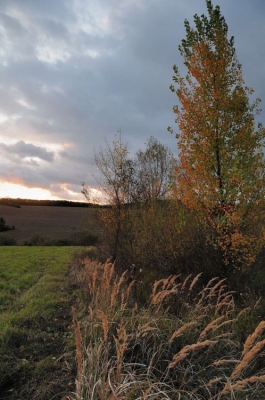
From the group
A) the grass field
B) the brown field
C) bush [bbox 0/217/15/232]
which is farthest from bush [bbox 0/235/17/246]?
the grass field

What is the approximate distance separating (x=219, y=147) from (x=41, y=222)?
40848 mm

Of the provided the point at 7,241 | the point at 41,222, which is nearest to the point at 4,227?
the point at 41,222

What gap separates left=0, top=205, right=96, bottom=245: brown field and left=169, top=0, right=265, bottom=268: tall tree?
980 inches

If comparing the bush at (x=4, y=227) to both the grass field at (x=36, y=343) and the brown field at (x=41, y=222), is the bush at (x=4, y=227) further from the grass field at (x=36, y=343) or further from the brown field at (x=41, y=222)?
the grass field at (x=36, y=343)

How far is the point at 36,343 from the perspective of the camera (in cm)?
538

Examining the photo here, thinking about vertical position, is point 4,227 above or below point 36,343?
below

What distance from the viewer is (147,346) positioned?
4.01 meters

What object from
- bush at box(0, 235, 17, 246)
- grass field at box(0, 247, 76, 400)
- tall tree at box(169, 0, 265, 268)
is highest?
tall tree at box(169, 0, 265, 268)

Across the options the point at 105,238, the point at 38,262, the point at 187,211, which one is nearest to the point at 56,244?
the point at 38,262

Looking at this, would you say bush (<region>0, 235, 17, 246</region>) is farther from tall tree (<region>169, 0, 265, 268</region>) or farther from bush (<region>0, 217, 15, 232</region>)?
tall tree (<region>169, 0, 265, 268</region>)

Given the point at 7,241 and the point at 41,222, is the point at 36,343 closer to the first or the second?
the point at 7,241

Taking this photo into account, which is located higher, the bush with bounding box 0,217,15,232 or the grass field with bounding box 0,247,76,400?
the grass field with bounding box 0,247,76,400

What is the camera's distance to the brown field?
3759 cm

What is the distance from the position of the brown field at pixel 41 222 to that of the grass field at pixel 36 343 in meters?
23.2
